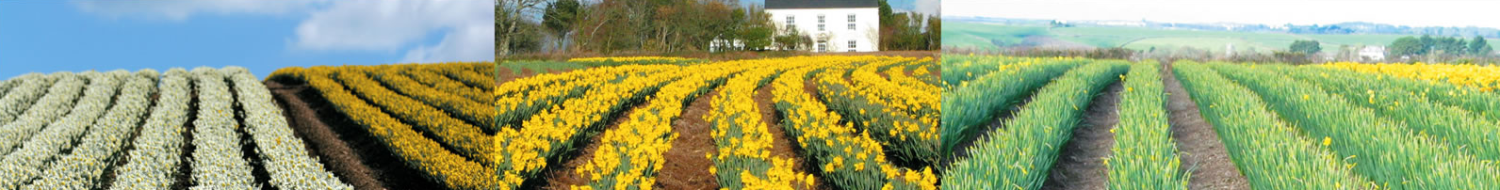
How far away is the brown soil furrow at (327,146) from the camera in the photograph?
23.5ft

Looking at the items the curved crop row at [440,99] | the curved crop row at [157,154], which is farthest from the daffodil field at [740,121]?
the curved crop row at [157,154]

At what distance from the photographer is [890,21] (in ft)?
10.5

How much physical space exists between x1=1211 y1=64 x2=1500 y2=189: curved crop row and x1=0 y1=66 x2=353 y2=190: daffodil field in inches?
241

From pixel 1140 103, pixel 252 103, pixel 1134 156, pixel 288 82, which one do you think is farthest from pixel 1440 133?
pixel 288 82

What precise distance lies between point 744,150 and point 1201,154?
4015mm

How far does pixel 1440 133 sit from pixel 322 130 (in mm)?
10653

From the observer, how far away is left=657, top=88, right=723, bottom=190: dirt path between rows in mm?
2881

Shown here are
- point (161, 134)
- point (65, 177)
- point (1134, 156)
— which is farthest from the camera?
point (161, 134)

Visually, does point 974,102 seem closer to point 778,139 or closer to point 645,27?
point 778,139

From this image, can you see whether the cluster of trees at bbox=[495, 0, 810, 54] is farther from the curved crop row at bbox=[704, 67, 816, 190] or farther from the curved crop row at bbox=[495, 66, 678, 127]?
the curved crop row at bbox=[704, 67, 816, 190]

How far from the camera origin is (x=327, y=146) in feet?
29.0

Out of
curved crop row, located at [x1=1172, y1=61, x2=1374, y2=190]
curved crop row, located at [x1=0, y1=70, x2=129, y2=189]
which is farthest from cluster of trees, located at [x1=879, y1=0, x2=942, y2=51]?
curved crop row, located at [x1=0, y1=70, x2=129, y2=189]

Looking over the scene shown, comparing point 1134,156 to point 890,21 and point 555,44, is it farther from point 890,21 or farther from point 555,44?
point 555,44

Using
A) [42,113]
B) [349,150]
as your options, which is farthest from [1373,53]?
[42,113]
